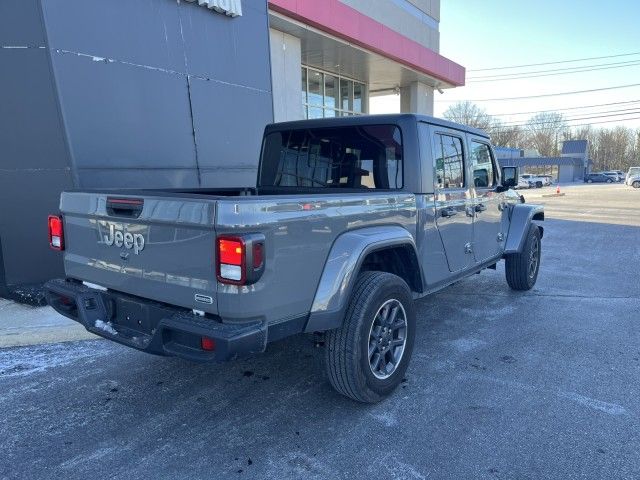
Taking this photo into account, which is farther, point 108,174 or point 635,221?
point 635,221

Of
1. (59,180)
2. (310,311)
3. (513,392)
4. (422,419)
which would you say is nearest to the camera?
(310,311)

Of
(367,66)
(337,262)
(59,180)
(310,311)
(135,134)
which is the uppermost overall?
(367,66)

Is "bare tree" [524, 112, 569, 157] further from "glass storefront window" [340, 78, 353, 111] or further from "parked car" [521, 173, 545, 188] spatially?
"glass storefront window" [340, 78, 353, 111]

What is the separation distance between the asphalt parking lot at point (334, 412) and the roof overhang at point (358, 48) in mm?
7644

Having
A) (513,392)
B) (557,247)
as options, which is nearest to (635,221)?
(557,247)

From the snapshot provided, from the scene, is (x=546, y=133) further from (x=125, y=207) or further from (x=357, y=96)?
(x=125, y=207)

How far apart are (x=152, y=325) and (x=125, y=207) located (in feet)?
2.44

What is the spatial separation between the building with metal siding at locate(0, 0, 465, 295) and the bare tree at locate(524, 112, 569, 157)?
100501 mm

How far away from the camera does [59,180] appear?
5.67 metres

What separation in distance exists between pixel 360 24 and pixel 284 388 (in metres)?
10.5


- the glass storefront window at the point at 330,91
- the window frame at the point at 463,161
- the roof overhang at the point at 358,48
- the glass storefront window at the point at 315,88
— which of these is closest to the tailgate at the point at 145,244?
the window frame at the point at 463,161

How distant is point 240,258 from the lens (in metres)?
2.37

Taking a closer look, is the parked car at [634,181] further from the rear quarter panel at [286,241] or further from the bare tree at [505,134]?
the rear quarter panel at [286,241]

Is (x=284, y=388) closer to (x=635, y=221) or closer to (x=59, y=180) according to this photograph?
(x=59, y=180)
